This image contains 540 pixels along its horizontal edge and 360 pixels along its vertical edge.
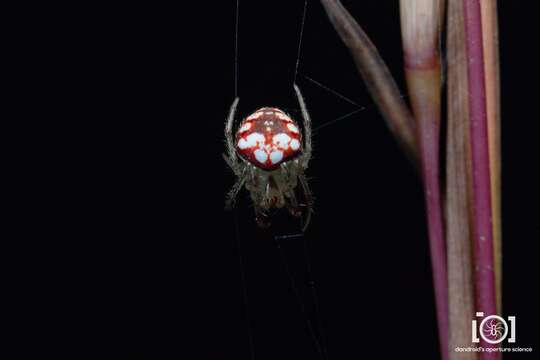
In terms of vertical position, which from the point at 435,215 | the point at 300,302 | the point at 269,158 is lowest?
the point at 300,302

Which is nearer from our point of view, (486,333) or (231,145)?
(486,333)

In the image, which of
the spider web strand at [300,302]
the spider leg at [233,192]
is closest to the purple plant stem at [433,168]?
the spider leg at [233,192]

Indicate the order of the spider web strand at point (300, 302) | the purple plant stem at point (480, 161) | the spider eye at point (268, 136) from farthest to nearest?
the spider web strand at point (300, 302), the spider eye at point (268, 136), the purple plant stem at point (480, 161)

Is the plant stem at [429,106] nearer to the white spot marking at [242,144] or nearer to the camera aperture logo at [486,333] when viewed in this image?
the camera aperture logo at [486,333]

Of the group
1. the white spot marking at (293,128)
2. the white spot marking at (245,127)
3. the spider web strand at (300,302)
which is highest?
the white spot marking at (245,127)

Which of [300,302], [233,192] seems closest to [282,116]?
[233,192]

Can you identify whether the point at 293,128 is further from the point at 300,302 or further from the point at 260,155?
the point at 300,302
